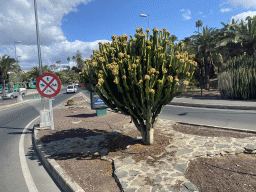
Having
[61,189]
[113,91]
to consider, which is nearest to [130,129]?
[113,91]

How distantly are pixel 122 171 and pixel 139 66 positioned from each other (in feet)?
8.33

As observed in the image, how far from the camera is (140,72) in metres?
4.96

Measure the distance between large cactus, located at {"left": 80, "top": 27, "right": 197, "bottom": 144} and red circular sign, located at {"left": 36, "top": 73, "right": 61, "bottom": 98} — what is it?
3384 mm

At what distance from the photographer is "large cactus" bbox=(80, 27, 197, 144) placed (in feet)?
16.2

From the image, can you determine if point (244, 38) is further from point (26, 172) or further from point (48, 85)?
point (26, 172)

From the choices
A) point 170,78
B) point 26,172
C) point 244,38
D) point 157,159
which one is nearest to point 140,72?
point 170,78

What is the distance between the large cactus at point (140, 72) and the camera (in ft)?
16.2

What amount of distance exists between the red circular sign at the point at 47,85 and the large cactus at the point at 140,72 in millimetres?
3384

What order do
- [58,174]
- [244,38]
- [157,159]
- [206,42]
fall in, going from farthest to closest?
1. [206,42]
2. [244,38]
3. [157,159]
4. [58,174]

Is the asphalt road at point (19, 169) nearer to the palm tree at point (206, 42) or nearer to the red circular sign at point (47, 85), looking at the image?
the red circular sign at point (47, 85)

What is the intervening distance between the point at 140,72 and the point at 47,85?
16.9 ft

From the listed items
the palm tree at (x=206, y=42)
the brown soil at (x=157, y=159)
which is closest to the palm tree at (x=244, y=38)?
the palm tree at (x=206, y=42)

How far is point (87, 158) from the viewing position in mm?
5445

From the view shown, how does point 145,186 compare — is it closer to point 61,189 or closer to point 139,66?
point 61,189
